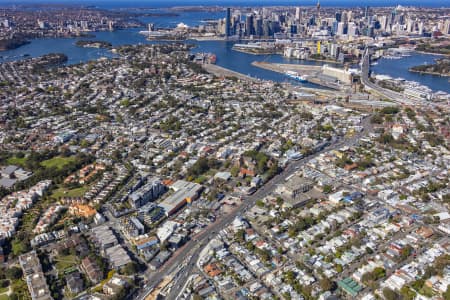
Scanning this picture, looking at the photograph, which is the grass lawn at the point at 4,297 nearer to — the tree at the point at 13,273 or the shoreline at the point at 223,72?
the tree at the point at 13,273

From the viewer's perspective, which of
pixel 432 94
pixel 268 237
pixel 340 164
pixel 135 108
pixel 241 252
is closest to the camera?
pixel 241 252

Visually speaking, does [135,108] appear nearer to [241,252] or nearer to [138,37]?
[241,252]

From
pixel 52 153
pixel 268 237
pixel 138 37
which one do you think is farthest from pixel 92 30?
pixel 268 237

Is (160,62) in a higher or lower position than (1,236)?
higher

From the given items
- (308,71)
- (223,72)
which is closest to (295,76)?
(308,71)

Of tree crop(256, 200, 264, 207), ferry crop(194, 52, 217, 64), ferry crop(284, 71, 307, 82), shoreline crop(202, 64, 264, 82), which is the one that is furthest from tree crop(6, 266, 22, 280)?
ferry crop(194, 52, 217, 64)
